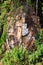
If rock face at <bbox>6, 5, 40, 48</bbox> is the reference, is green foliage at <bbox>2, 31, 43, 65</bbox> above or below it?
below

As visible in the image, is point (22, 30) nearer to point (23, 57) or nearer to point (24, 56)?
point (24, 56)

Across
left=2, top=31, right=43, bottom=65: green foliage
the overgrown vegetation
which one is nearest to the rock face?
the overgrown vegetation

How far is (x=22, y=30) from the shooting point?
1698 centimetres

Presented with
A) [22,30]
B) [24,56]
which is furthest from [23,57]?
[22,30]

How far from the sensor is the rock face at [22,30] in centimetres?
1666

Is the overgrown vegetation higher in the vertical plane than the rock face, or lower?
lower

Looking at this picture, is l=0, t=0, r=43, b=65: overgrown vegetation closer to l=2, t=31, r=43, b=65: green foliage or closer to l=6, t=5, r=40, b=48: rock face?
l=2, t=31, r=43, b=65: green foliage

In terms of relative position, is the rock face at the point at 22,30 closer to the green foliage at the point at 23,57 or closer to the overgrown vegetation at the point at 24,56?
the overgrown vegetation at the point at 24,56

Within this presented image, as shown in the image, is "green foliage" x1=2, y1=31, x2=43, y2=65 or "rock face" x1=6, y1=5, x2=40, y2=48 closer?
"green foliage" x1=2, y1=31, x2=43, y2=65

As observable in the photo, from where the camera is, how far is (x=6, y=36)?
18141 millimetres

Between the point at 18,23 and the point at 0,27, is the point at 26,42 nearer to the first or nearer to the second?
Answer: the point at 18,23

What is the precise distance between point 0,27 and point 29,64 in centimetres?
498

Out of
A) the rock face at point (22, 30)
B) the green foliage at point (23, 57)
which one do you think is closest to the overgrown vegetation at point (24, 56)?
the green foliage at point (23, 57)

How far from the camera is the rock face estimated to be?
1666cm
